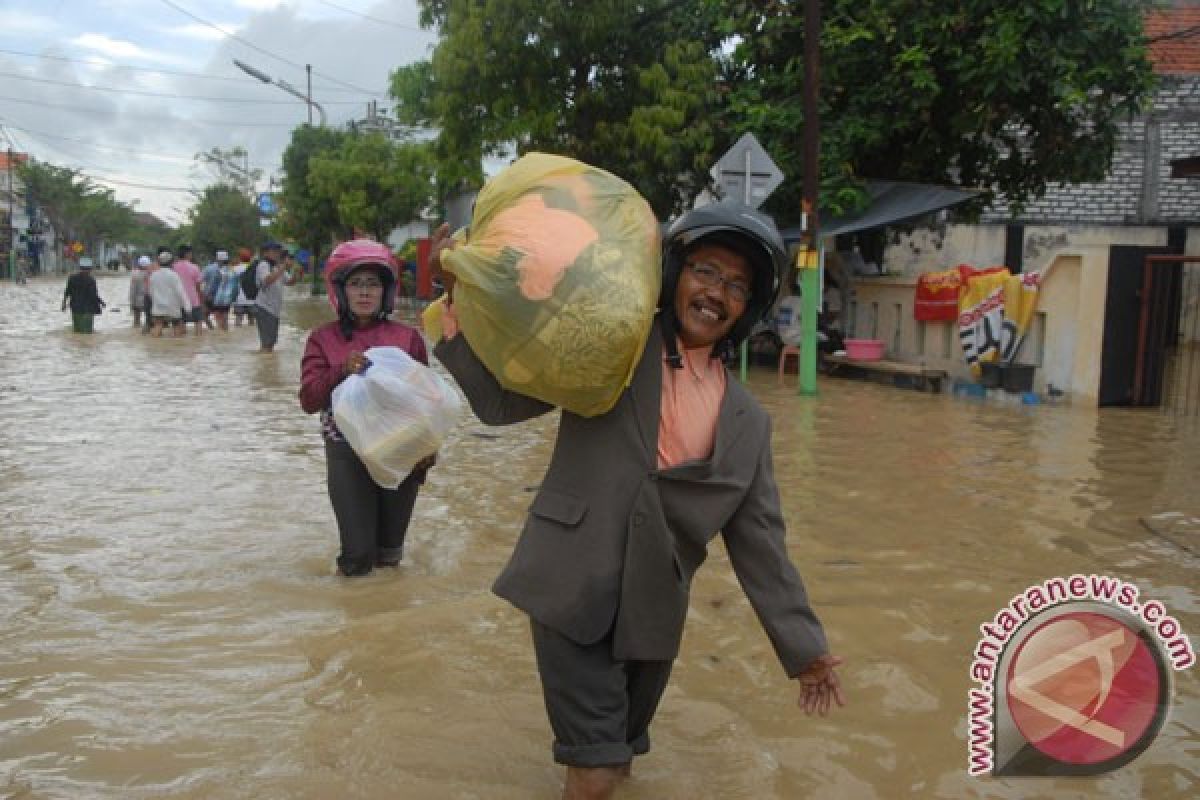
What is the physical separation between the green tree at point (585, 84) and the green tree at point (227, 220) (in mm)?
49127

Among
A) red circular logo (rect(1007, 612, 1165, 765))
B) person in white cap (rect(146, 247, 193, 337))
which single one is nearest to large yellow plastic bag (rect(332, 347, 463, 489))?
red circular logo (rect(1007, 612, 1165, 765))

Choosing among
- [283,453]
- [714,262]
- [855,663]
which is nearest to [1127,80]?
[283,453]

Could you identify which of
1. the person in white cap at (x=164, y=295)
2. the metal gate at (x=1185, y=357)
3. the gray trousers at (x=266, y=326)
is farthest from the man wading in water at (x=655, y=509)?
the person in white cap at (x=164, y=295)

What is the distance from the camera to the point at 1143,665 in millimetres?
2338

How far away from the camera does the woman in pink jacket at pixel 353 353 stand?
171 inches

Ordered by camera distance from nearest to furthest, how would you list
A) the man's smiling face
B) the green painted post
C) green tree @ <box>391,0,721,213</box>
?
the man's smiling face, the green painted post, green tree @ <box>391,0,721,213</box>

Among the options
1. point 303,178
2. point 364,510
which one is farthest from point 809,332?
point 303,178

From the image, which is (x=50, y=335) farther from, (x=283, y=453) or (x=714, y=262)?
(x=714, y=262)

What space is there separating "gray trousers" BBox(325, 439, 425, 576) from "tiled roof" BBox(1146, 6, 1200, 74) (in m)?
21.0

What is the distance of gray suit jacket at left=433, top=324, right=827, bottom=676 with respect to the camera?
249cm

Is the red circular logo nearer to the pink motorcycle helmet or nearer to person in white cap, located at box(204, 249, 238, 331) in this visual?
the pink motorcycle helmet

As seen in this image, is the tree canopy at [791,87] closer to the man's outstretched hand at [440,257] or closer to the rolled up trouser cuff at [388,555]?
the rolled up trouser cuff at [388,555]

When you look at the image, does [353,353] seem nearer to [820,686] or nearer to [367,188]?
[820,686]

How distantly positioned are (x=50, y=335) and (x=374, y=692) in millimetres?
17170
